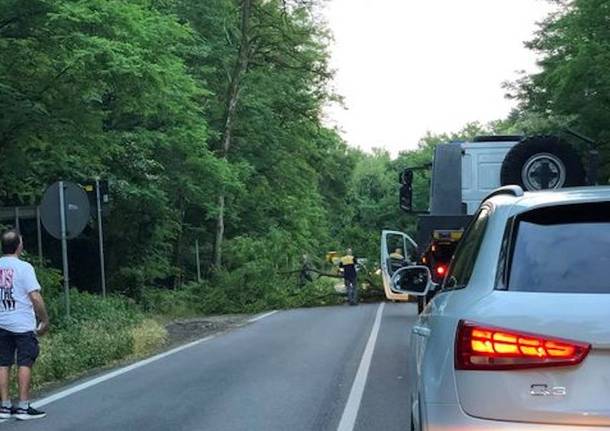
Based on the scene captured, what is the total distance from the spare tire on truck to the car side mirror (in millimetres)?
5677

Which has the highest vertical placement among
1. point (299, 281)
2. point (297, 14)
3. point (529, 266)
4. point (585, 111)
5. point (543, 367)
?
point (297, 14)

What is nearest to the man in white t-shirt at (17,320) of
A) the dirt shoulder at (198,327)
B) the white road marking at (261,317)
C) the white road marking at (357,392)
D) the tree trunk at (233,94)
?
the white road marking at (357,392)

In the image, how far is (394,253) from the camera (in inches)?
821

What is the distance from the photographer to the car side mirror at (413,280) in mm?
5711

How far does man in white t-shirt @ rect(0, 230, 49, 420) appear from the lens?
7.97 meters

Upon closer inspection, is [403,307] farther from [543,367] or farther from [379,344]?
[543,367]

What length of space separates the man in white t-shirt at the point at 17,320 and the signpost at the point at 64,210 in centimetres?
458

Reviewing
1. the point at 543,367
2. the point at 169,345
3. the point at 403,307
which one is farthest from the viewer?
the point at 403,307

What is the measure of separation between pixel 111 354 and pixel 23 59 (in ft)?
17.6

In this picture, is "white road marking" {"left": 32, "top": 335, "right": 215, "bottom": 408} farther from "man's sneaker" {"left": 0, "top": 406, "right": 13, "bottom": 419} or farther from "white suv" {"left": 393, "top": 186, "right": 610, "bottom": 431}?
"white suv" {"left": 393, "top": 186, "right": 610, "bottom": 431}

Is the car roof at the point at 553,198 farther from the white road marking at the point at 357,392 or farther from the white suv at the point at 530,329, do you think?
the white road marking at the point at 357,392

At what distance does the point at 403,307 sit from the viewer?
2325 centimetres

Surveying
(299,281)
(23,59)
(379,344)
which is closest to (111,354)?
(379,344)

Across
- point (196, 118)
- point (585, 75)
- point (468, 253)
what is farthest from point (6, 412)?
point (196, 118)
